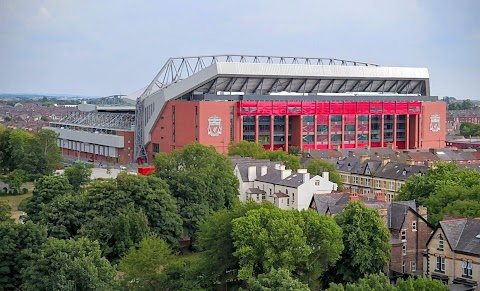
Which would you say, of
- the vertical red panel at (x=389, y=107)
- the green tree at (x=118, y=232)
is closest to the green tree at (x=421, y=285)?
the green tree at (x=118, y=232)

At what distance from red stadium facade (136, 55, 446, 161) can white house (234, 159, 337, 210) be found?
37.1m

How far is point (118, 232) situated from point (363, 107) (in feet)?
252

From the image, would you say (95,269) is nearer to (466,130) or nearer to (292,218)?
(292,218)

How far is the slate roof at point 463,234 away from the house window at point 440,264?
1.19 meters

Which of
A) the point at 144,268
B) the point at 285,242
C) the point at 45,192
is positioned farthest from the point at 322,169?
the point at 144,268

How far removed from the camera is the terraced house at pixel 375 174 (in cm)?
6775

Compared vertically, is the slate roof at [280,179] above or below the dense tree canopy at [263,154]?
below

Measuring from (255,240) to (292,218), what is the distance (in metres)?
2.32

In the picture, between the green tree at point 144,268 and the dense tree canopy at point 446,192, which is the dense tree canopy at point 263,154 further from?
the green tree at point 144,268

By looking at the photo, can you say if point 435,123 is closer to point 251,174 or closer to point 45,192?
point 251,174

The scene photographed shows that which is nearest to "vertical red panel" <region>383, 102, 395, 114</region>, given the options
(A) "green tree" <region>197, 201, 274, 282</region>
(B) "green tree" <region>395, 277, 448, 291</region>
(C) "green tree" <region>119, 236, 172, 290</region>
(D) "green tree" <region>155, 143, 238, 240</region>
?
(D) "green tree" <region>155, 143, 238, 240</region>

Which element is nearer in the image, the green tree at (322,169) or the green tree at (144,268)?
the green tree at (144,268)

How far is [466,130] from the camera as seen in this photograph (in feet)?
528

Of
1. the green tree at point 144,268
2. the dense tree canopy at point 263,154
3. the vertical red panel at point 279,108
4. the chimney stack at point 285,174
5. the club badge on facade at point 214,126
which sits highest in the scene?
the vertical red panel at point 279,108
